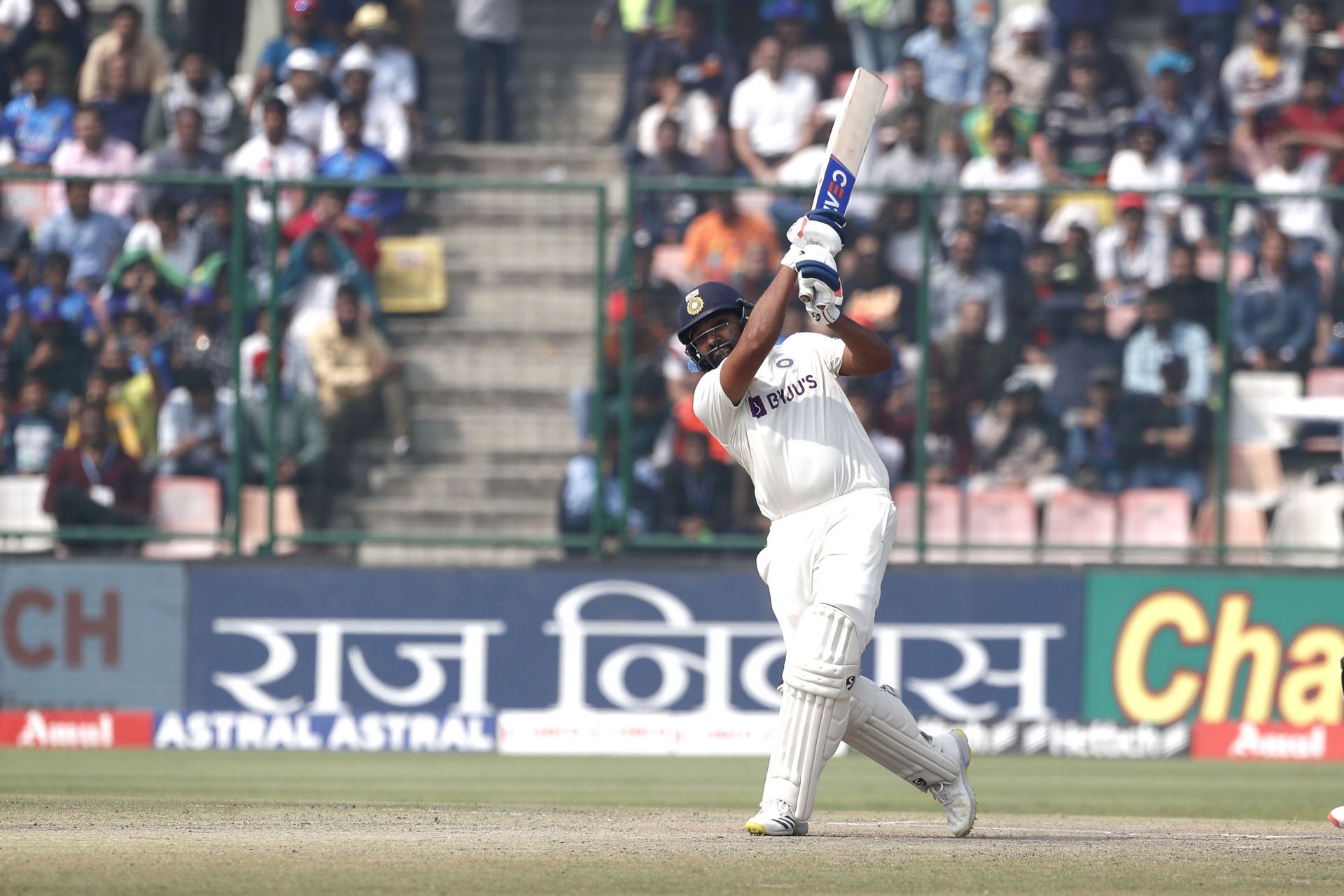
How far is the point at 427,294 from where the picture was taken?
12.6 m

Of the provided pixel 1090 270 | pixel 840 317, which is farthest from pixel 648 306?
pixel 840 317

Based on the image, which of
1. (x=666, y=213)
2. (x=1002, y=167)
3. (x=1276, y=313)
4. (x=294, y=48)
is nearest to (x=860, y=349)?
(x=666, y=213)

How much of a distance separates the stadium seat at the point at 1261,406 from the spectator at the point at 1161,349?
224mm

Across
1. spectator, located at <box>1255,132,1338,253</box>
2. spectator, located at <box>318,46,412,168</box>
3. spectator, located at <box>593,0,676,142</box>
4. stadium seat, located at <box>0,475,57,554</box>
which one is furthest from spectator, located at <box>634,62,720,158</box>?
Answer: stadium seat, located at <box>0,475,57,554</box>

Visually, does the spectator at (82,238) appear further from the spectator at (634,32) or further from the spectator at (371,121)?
the spectator at (634,32)

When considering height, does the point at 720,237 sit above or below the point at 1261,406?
above

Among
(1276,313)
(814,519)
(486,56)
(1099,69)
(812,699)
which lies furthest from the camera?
(486,56)

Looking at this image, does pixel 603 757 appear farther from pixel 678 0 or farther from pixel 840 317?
pixel 678 0

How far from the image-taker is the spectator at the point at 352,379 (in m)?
12.2

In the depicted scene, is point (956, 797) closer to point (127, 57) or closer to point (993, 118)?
point (993, 118)

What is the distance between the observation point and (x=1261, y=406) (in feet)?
39.9

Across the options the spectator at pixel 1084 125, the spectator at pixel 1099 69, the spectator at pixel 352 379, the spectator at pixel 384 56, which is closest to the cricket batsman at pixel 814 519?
the spectator at pixel 352 379

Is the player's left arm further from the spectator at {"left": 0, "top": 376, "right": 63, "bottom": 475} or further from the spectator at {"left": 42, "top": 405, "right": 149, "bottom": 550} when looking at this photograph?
the spectator at {"left": 0, "top": 376, "right": 63, "bottom": 475}

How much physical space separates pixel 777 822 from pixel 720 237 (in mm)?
6279
